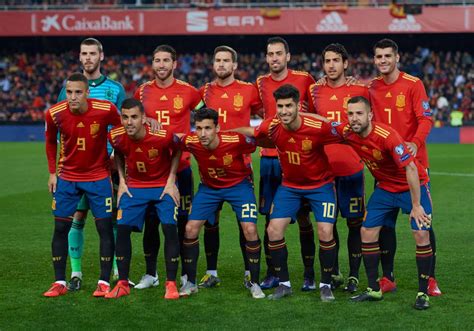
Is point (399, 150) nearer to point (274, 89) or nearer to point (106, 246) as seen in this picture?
point (274, 89)

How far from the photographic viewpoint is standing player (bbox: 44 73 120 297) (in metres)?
8.10

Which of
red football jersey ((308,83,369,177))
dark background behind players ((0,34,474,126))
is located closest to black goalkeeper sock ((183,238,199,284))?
red football jersey ((308,83,369,177))

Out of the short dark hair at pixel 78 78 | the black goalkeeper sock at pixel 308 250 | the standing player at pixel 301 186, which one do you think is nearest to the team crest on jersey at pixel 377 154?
the standing player at pixel 301 186

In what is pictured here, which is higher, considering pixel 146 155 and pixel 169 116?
pixel 169 116

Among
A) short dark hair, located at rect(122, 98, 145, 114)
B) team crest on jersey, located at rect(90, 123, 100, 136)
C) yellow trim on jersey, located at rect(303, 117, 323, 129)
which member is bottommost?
team crest on jersey, located at rect(90, 123, 100, 136)

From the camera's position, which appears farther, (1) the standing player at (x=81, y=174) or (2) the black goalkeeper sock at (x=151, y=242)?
(2) the black goalkeeper sock at (x=151, y=242)

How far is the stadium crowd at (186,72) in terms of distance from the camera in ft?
119

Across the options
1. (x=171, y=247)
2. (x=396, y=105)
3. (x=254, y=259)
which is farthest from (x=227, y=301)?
(x=396, y=105)

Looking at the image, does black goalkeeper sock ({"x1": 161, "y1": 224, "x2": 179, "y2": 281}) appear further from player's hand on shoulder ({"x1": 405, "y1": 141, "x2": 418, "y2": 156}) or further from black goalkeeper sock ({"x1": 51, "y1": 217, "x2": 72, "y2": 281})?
player's hand on shoulder ({"x1": 405, "y1": 141, "x2": 418, "y2": 156})

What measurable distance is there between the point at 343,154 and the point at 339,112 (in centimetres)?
39

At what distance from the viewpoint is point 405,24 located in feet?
117

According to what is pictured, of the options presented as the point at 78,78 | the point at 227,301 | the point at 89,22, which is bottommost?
the point at 227,301

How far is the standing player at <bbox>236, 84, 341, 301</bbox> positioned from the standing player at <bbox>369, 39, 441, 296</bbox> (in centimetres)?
62

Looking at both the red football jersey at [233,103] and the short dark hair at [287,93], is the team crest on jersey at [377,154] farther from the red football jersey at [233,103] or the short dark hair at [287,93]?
the red football jersey at [233,103]
